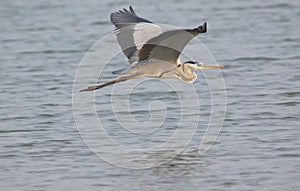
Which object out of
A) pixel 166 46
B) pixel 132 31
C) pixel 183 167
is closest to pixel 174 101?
pixel 166 46

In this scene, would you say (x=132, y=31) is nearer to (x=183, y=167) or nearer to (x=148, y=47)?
(x=148, y=47)

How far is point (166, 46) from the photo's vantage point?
323 inches

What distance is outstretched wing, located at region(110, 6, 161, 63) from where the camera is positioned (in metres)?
8.02

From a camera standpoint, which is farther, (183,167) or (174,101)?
(174,101)

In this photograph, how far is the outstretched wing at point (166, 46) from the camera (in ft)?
25.1

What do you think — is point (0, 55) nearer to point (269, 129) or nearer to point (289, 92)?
point (289, 92)

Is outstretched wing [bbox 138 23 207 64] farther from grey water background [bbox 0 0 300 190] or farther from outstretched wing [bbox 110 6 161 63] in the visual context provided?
grey water background [bbox 0 0 300 190]

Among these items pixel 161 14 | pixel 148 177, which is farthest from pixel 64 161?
pixel 161 14

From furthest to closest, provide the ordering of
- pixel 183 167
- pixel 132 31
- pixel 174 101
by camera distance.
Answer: pixel 174 101
pixel 132 31
pixel 183 167

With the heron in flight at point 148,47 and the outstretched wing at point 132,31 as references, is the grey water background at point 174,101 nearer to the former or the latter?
the heron in flight at point 148,47

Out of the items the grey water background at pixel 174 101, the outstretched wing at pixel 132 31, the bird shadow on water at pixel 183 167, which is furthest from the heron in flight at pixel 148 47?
the bird shadow on water at pixel 183 167

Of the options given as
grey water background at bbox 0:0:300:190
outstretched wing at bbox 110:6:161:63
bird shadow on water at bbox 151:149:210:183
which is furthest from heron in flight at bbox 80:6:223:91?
bird shadow on water at bbox 151:149:210:183

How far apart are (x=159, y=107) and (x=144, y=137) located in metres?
1.31

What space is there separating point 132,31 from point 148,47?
0.23m
